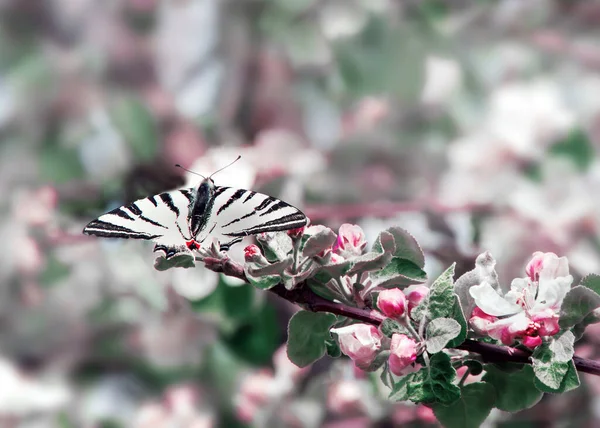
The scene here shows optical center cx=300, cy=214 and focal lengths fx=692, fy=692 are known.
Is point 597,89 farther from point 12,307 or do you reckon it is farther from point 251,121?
point 12,307

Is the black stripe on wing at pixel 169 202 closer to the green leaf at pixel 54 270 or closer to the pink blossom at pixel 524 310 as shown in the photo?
the pink blossom at pixel 524 310

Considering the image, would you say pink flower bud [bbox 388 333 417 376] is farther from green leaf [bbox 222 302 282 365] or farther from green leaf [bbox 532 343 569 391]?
green leaf [bbox 222 302 282 365]

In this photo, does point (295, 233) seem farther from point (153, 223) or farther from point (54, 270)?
point (54, 270)

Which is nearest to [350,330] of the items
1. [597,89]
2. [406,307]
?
[406,307]

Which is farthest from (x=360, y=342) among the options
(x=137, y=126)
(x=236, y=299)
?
(x=137, y=126)

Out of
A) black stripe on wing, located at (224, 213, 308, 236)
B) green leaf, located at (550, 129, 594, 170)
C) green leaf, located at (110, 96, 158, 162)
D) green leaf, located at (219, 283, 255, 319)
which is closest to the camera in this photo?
black stripe on wing, located at (224, 213, 308, 236)

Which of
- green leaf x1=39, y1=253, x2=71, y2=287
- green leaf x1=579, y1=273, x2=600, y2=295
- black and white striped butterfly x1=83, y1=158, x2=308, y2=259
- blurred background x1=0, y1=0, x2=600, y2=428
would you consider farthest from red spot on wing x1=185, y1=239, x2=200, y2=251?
green leaf x1=39, y1=253, x2=71, y2=287
